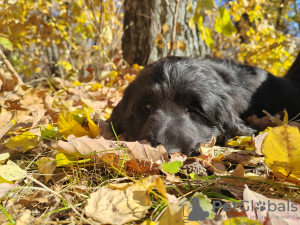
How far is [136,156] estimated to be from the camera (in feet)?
5.82

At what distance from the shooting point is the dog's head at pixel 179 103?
274 cm

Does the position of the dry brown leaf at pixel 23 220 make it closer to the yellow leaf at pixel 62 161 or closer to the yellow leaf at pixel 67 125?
the yellow leaf at pixel 62 161

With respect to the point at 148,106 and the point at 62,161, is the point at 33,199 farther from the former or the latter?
the point at 148,106

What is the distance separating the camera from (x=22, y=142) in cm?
216

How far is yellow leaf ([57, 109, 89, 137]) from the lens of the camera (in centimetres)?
222

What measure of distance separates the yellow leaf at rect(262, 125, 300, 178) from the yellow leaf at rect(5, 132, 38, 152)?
1663mm

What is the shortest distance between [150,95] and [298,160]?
1742mm

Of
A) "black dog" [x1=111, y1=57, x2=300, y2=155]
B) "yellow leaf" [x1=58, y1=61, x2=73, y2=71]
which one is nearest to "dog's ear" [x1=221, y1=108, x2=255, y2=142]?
"black dog" [x1=111, y1=57, x2=300, y2=155]

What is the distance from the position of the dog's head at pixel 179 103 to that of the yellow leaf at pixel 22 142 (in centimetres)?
94

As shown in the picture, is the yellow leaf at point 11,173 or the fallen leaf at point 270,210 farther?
the yellow leaf at point 11,173

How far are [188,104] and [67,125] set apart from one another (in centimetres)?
122

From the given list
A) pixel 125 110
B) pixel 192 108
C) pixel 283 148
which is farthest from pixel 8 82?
pixel 283 148

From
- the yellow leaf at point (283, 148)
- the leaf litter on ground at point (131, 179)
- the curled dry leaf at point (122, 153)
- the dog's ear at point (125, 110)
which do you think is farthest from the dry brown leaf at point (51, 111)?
the yellow leaf at point (283, 148)

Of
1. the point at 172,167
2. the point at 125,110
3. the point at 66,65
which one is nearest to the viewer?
the point at 172,167
